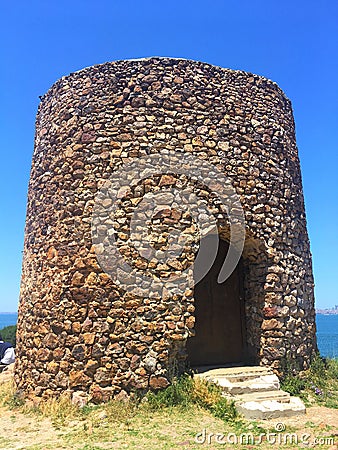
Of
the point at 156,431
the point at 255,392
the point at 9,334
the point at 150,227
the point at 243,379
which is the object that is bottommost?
the point at 156,431

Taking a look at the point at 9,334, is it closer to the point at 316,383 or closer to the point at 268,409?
the point at 316,383

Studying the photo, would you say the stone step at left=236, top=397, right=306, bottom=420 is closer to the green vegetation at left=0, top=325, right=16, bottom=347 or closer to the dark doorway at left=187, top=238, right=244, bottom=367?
the dark doorway at left=187, top=238, right=244, bottom=367

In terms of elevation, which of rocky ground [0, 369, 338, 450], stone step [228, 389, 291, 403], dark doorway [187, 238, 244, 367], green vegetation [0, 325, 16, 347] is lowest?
rocky ground [0, 369, 338, 450]

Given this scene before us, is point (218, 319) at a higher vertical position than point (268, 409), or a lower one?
higher

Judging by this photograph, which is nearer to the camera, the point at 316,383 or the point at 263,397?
the point at 263,397

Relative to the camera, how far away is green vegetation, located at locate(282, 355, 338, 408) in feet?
25.4

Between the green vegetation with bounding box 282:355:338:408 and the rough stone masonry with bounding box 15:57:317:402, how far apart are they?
0.77ft

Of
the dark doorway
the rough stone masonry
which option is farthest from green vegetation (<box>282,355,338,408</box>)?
the dark doorway

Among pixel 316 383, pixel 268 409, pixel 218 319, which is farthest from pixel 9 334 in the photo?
pixel 268 409

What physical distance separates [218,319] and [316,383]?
2.26 m

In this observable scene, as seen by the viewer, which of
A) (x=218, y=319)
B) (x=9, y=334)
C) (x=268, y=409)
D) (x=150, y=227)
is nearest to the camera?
(x=268, y=409)

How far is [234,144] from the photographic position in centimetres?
870

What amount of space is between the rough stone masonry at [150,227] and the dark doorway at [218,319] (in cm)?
5

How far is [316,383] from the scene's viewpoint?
8398 millimetres
